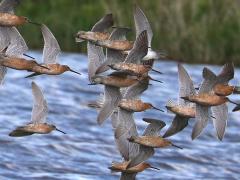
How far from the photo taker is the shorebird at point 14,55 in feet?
33.7

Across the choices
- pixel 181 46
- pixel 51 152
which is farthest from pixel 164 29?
pixel 51 152

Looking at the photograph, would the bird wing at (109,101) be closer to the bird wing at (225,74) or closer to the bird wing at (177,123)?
the bird wing at (177,123)

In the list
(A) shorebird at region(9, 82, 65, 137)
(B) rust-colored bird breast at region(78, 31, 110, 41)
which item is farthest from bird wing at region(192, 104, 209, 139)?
(A) shorebird at region(9, 82, 65, 137)

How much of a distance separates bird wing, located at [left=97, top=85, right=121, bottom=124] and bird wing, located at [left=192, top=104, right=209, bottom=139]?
2.56 ft

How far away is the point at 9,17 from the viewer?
1032cm

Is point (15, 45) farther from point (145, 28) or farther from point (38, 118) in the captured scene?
point (145, 28)

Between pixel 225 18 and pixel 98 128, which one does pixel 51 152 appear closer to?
pixel 98 128

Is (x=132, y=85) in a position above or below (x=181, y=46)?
above

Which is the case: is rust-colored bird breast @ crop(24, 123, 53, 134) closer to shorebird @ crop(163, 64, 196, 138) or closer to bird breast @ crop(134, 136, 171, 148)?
bird breast @ crop(134, 136, 171, 148)

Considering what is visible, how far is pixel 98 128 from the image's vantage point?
58.6ft

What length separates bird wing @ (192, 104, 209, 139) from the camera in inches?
416

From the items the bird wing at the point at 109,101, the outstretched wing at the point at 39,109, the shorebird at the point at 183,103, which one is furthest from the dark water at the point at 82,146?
the bird wing at the point at 109,101

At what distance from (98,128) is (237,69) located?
4.83 meters

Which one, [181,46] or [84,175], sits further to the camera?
[181,46]
